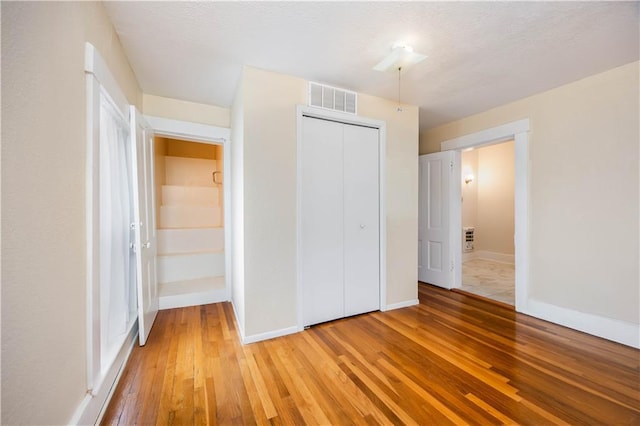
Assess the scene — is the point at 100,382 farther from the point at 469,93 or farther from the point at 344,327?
the point at 469,93

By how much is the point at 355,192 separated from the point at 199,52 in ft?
6.48

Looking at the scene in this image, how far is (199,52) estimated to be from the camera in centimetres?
215

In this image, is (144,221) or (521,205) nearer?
(144,221)

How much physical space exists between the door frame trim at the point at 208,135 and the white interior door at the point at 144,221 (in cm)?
25

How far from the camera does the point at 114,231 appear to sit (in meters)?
2.09

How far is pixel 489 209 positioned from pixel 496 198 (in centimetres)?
30

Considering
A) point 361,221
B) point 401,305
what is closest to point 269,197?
point 361,221

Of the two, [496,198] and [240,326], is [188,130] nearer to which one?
[240,326]

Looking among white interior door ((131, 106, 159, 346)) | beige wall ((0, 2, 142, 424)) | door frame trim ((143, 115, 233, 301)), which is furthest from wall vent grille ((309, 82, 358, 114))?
beige wall ((0, 2, 142, 424))

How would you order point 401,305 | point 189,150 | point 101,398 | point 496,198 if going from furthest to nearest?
point 496,198
point 189,150
point 401,305
point 101,398

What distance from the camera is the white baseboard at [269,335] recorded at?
2369 millimetres

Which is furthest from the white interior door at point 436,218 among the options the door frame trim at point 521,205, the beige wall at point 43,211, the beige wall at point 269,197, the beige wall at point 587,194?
the beige wall at point 43,211

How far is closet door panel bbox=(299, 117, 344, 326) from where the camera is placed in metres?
2.68

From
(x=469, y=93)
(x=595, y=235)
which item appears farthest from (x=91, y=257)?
(x=595, y=235)
